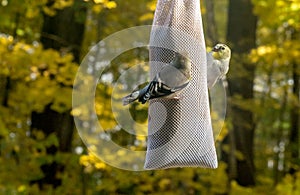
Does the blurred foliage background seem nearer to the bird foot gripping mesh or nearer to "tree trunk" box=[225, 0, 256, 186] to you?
"tree trunk" box=[225, 0, 256, 186]

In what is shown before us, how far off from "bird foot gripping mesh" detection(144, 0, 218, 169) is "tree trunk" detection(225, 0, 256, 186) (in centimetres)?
482

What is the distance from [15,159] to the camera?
7.10 metres

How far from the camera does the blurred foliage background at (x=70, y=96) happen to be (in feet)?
20.6

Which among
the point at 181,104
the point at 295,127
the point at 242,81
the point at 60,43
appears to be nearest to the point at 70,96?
the point at 60,43

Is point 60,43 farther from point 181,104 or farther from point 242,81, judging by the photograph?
point 181,104

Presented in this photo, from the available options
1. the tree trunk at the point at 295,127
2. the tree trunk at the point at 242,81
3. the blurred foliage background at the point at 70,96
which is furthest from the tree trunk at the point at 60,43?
the tree trunk at the point at 295,127

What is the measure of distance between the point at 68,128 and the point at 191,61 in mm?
5213

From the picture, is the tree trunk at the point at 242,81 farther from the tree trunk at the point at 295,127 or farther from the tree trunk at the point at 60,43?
the tree trunk at the point at 60,43

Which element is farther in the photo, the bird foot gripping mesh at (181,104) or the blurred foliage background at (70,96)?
the blurred foliage background at (70,96)

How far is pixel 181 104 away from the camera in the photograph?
2867mm

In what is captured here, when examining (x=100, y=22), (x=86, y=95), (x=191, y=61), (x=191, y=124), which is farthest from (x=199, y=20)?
(x=100, y=22)

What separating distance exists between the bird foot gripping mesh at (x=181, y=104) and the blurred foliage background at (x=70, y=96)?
2.58m

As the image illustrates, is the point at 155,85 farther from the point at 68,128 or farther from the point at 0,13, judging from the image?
the point at 68,128

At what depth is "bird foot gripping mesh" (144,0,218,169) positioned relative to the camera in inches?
109
